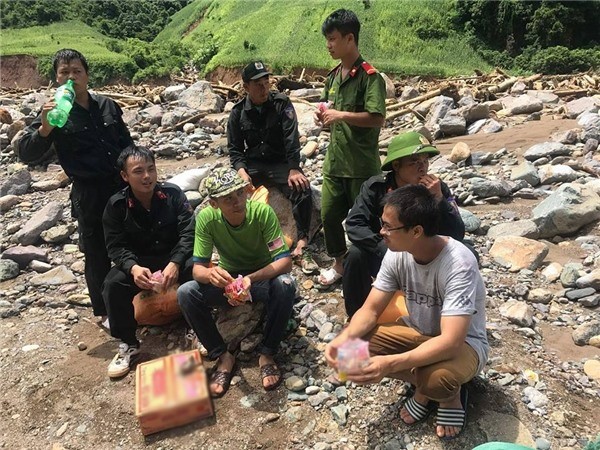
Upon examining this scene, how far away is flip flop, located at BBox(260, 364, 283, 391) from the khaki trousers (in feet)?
3.12

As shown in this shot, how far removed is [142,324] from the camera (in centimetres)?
442

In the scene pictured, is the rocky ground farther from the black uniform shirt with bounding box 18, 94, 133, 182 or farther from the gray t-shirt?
the black uniform shirt with bounding box 18, 94, 133, 182

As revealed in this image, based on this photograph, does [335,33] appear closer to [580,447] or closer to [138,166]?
[138,166]

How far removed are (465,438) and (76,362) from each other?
10.5 feet

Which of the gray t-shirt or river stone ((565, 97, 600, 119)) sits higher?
the gray t-shirt

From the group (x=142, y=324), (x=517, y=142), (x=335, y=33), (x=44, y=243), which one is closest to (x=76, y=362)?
(x=142, y=324)

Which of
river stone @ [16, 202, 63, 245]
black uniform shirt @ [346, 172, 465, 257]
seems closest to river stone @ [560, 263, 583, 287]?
black uniform shirt @ [346, 172, 465, 257]

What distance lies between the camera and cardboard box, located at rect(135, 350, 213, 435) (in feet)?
9.86

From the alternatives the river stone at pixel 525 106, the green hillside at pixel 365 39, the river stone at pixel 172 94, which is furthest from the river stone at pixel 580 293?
the green hillside at pixel 365 39

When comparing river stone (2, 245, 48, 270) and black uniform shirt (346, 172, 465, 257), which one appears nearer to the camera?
black uniform shirt (346, 172, 465, 257)

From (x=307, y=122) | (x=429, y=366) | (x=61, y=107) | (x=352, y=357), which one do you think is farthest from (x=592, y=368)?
(x=307, y=122)

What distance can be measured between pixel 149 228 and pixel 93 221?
0.59 metres

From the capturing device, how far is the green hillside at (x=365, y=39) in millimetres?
31422

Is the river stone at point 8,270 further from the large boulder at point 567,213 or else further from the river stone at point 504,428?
the large boulder at point 567,213
